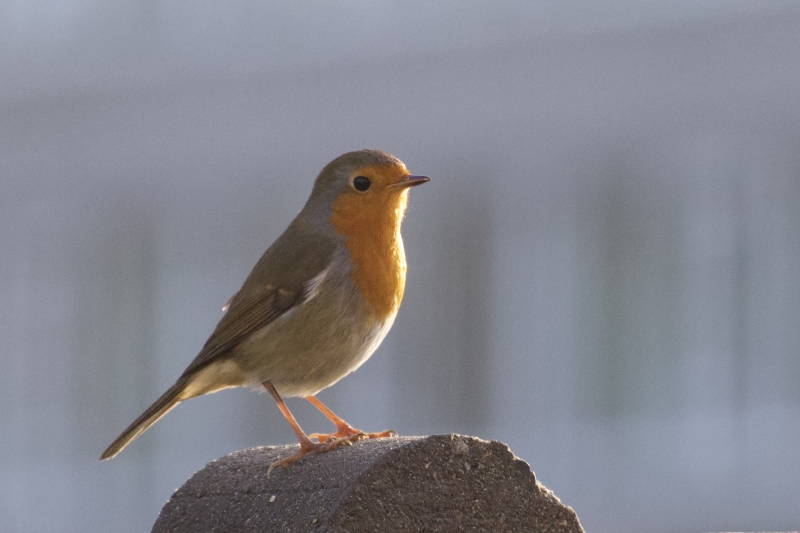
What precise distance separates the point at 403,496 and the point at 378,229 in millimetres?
1222

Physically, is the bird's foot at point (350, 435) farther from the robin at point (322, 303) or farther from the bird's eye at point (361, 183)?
the bird's eye at point (361, 183)

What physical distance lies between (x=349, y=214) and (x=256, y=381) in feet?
1.81

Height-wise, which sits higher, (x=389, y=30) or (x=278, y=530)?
(x=389, y=30)

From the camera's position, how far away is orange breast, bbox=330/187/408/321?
320 centimetres

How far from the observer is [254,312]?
3281 millimetres

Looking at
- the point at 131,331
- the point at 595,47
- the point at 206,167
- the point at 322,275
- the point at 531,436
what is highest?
the point at 595,47

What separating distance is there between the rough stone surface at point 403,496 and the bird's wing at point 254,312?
0.77 meters

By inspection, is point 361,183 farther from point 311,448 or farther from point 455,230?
point 455,230

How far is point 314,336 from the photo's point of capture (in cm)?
317

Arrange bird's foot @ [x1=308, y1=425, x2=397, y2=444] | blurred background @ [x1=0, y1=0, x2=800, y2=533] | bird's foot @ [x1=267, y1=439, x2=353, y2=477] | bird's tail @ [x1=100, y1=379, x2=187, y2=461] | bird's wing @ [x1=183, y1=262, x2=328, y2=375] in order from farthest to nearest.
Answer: blurred background @ [x1=0, y1=0, x2=800, y2=533] → bird's wing @ [x1=183, y1=262, x2=328, y2=375] → bird's tail @ [x1=100, y1=379, x2=187, y2=461] → bird's foot @ [x1=308, y1=425, x2=397, y2=444] → bird's foot @ [x1=267, y1=439, x2=353, y2=477]

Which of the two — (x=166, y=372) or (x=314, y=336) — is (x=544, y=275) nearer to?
(x=166, y=372)

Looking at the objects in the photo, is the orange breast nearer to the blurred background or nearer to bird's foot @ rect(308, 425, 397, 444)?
bird's foot @ rect(308, 425, 397, 444)

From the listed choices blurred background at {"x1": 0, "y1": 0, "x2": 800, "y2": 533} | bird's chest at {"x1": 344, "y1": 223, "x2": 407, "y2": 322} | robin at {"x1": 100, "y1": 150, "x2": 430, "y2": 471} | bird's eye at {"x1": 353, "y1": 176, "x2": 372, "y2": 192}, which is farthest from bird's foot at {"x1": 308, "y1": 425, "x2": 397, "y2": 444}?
blurred background at {"x1": 0, "y1": 0, "x2": 800, "y2": 533}

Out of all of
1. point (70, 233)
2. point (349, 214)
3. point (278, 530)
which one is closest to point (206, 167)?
point (70, 233)
